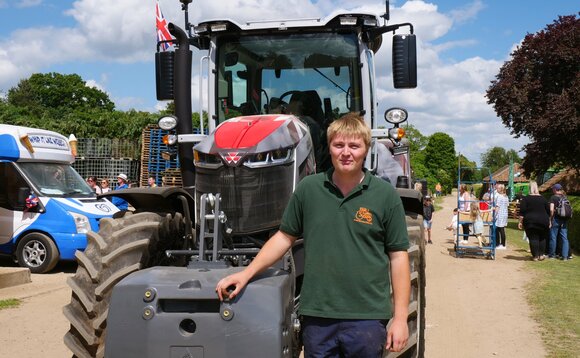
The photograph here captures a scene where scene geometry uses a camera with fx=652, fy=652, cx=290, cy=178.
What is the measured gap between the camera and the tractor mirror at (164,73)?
19.1ft

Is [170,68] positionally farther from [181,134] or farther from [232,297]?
[232,297]

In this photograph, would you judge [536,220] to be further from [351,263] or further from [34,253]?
[351,263]

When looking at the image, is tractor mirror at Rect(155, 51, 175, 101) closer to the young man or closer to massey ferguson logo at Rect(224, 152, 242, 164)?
massey ferguson logo at Rect(224, 152, 242, 164)

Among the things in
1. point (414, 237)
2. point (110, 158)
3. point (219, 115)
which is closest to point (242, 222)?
point (414, 237)

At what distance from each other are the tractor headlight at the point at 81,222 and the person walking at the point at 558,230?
1025 cm

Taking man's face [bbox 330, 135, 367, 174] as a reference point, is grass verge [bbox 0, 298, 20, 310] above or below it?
below

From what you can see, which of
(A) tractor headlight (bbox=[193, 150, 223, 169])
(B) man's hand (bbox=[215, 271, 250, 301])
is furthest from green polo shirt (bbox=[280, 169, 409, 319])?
(A) tractor headlight (bbox=[193, 150, 223, 169])

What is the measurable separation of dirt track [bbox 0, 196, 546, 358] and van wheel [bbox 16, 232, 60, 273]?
0.26 meters

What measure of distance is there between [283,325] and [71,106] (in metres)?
83.9

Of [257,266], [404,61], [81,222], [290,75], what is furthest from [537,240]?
[257,266]

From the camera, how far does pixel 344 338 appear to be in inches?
123

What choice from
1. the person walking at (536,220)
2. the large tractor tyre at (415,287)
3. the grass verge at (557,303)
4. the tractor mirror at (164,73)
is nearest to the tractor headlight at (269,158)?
the large tractor tyre at (415,287)

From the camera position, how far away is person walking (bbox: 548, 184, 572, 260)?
1521cm

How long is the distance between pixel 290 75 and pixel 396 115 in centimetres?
109
